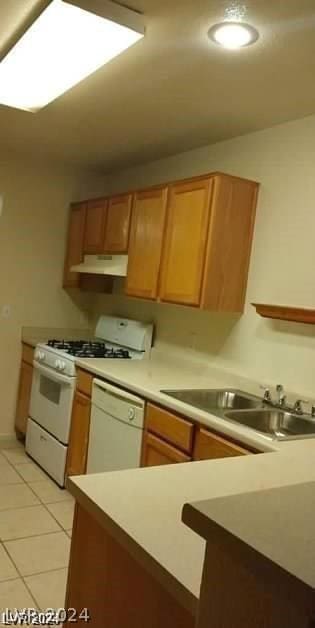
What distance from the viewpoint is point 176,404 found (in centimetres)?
228

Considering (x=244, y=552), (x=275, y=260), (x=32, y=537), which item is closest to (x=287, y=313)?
(x=275, y=260)

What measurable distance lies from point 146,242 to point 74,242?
116cm

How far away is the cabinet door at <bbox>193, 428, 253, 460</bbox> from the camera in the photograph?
1.95 meters

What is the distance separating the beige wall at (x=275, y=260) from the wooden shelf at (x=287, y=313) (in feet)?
0.44

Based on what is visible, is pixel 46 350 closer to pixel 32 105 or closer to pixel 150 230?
pixel 150 230

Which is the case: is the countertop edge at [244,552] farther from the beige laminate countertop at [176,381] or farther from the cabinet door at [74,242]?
the cabinet door at [74,242]

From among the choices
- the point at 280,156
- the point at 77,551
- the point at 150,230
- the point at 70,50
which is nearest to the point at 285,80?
the point at 280,156

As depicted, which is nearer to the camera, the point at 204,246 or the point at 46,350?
the point at 204,246

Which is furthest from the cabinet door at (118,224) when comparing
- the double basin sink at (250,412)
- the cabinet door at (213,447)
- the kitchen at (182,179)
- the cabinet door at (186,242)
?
the cabinet door at (213,447)

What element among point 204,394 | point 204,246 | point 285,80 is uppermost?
point 285,80

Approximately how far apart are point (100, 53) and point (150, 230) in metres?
1.38

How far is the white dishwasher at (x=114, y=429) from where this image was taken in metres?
2.59

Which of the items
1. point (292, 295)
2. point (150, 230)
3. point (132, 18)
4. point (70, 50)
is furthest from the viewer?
point (150, 230)

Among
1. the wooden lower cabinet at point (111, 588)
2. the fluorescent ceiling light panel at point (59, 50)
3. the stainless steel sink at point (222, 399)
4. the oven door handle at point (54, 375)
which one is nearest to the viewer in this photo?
the wooden lower cabinet at point (111, 588)
